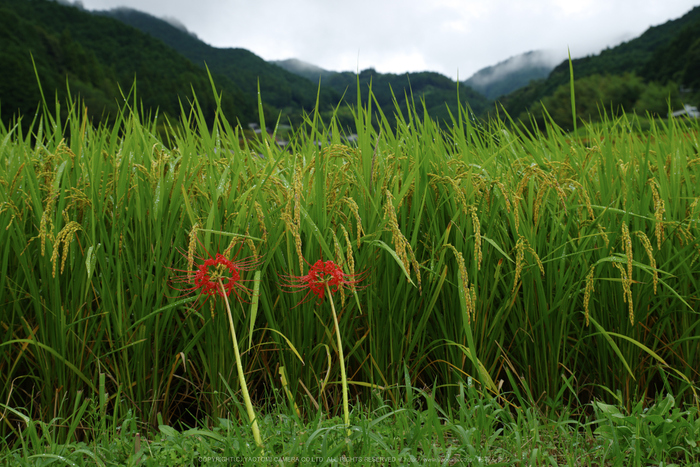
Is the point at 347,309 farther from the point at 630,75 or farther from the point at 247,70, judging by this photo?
the point at 247,70

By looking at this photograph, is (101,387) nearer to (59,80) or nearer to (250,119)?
(59,80)

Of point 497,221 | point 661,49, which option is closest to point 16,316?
point 497,221

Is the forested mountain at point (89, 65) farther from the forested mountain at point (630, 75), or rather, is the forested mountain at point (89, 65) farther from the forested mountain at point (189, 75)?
the forested mountain at point (630, 75)

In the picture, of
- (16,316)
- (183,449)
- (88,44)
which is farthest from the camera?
(88,44)

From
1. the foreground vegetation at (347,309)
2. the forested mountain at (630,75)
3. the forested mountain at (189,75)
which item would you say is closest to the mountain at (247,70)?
the forested mountain at (189,75)

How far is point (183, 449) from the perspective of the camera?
5.12 feet

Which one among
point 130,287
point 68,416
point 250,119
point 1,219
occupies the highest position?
point 250,119

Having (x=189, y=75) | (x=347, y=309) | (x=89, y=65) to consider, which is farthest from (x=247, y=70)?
(x=347, y=309)

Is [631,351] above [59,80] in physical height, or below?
below

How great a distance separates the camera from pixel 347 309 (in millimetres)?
1961

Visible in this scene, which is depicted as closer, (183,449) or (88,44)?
(183,449)

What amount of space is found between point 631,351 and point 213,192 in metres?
2.20

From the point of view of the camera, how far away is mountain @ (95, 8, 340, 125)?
9275cm

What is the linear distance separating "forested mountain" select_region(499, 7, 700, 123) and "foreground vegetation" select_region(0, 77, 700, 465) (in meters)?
60.7
